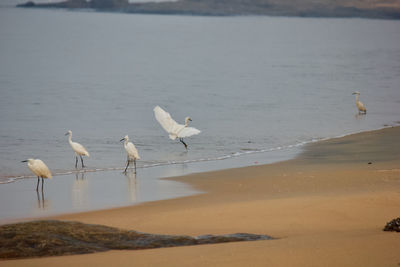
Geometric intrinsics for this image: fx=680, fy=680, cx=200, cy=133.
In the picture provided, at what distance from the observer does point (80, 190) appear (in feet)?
40.3

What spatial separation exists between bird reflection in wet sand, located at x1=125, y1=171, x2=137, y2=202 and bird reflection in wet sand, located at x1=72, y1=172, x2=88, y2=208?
2.55ft

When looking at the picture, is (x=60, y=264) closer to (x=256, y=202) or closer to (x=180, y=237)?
(x=180, y=237)

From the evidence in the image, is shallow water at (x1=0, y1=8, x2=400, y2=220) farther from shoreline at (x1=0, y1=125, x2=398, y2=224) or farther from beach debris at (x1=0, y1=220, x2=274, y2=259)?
beach debris at (x1=0, y1=220, x2=274, y2=259)

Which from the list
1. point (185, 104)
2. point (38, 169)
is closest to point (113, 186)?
point (38, 169)

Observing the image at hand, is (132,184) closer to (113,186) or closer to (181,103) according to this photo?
(113,186)

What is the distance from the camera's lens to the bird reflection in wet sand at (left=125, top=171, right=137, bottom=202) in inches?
457

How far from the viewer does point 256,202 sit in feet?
32.5

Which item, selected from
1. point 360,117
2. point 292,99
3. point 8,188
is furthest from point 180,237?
point 292,99

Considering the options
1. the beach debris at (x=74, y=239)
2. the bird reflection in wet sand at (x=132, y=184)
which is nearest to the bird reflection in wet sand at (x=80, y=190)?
the bird reflection in wet sand at (x=132, y=184)

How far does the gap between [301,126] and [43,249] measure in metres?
15.8

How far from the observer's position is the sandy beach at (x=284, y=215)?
20.4 ft

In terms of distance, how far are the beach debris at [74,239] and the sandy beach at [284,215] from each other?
0.22 m

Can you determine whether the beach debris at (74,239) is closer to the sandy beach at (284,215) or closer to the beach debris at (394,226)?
the sandy beach at (284,215)

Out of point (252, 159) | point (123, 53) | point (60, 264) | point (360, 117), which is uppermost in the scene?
→ point (123, 53)
